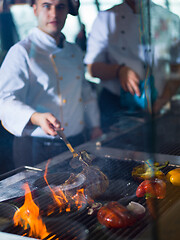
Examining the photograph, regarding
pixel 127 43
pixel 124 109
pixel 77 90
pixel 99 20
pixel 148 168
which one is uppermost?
pixel 99 20

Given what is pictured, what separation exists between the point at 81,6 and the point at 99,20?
0.28 m

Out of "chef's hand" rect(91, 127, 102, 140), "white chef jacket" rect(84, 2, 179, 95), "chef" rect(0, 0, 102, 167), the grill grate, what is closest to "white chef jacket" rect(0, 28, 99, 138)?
"chef" rect(0, 0, 102, 167)

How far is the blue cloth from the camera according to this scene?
6.38 ft

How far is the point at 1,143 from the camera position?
5.04ft

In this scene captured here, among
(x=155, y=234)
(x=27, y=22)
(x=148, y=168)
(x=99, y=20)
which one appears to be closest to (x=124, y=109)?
(x=99, y=20)

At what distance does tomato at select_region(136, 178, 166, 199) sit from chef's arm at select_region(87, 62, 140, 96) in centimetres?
107

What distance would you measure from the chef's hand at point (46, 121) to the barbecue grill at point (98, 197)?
0.13 m

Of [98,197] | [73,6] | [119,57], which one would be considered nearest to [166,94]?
[119,57]

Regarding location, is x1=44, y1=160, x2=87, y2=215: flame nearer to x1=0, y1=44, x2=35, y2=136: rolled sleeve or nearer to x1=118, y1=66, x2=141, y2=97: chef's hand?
x1=0, y1=44, x2=35, y2=136: rolled sleeve

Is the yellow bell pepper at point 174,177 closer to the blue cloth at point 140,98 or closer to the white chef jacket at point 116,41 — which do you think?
the blue cloth at point 140,98

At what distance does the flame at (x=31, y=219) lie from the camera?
0.85 meters

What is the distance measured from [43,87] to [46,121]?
9.5 inches

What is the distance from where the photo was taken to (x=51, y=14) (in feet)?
5.08

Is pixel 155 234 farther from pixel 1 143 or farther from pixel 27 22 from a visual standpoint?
pixel 27 22
